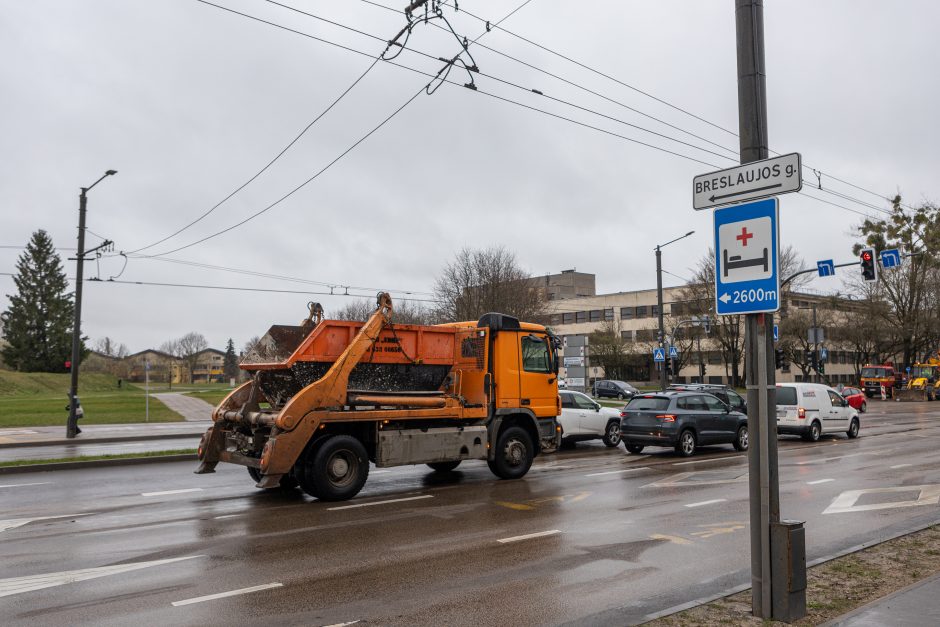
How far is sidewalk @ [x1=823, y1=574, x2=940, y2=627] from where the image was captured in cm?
503

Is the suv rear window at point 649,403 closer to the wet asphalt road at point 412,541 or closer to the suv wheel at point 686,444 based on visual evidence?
the suv wheel at point 686,444

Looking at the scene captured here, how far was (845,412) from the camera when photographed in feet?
76.6

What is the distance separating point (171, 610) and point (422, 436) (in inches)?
258

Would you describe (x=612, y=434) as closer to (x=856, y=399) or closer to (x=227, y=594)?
(x=227, y=594)

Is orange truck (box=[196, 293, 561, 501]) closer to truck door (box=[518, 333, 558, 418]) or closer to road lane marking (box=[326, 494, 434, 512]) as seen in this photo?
truck door (box=[518, 333, 558, 418])

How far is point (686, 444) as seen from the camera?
58.9 ft

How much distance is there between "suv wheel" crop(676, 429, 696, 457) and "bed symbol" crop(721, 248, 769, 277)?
12963 mm

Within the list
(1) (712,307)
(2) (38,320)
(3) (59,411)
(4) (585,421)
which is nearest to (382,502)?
(4) (585,421)

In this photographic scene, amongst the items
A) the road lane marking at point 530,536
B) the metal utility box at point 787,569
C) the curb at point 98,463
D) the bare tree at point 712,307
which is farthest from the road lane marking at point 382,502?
the bare tree at point 712,307

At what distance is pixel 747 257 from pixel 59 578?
6718 millimetres

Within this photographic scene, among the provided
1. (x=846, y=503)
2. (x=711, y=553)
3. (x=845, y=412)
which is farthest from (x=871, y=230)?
(x=711, y=553)

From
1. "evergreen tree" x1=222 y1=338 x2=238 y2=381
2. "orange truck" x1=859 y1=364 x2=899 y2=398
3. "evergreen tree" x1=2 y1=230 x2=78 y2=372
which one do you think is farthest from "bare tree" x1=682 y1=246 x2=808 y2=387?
"evergreen tree" x1=222 y1=338 x2=238 y2=381

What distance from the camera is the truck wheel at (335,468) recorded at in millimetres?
10930

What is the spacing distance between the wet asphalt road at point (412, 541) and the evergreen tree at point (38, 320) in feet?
220
